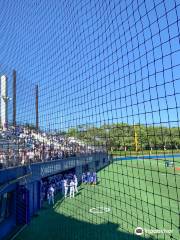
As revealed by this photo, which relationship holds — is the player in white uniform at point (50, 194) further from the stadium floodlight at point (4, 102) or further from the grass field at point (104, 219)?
the stadium floodlight at point (4, 102)

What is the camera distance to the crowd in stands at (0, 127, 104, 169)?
11.0 meters

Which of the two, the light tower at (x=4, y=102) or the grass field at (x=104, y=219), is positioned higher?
the light tower at (x=4, y=102)

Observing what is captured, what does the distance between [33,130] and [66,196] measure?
294 cm

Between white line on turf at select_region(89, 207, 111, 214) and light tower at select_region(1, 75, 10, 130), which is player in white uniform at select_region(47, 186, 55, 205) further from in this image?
light tower at select_region(1, 75, 10, 130)

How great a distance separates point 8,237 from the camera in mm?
9117

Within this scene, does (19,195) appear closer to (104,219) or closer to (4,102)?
(104,219)

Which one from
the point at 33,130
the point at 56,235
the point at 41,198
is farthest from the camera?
the point at 33,130

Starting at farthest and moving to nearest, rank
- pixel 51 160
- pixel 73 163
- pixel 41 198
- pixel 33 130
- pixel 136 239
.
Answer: pixel 73 163 → pixel 51 160 → pixel 33 130 → pixel 41 198 → pixel 136 239

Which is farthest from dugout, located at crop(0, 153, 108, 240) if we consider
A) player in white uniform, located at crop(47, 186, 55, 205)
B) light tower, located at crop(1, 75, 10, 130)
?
light tower, located at crop(1, 75, 10, 130)

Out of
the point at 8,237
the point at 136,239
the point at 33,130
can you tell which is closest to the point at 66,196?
the point at 33,130

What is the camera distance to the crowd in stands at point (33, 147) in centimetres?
1104

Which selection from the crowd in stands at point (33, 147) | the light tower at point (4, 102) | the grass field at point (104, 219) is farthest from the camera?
the light tower at point (4, 102)

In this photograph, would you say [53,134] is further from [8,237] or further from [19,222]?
[8,237]

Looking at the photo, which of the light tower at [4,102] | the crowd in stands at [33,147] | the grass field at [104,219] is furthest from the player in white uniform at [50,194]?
the light tower at [4,102]
